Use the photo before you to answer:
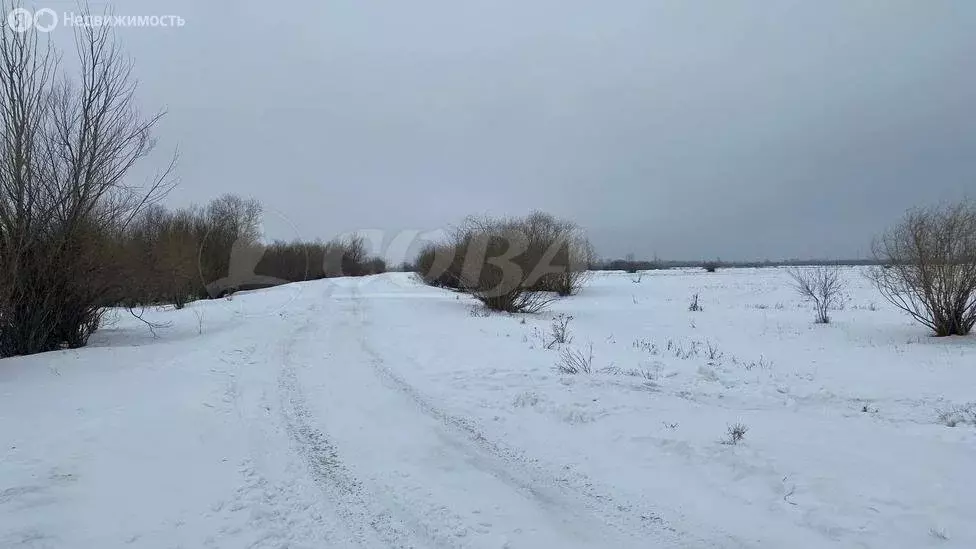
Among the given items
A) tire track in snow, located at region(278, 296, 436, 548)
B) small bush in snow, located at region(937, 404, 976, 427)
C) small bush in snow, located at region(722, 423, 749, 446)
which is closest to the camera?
tire track in snow, located at region(278, 296, 436, 548)

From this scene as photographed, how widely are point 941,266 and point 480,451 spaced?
41.7 ft

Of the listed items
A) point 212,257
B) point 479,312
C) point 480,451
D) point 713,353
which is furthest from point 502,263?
point 212,257

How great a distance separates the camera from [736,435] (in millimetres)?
4285

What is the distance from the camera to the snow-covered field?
3.00m

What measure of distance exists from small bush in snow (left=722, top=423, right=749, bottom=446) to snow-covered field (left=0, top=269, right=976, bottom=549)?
2.1 inches

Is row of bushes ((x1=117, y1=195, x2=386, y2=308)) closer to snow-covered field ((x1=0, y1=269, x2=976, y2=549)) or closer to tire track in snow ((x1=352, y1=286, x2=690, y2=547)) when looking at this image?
snow-covered field ((x1=0, y1=269, x2=976, y2=549))

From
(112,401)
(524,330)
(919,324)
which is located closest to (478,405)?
(112,401)

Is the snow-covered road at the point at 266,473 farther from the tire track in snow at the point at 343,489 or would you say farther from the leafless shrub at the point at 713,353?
the leafless shrub at the point at 713,353

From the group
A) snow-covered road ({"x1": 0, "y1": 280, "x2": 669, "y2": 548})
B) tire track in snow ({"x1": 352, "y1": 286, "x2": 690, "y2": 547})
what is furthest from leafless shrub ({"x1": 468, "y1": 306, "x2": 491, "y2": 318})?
tire track in snow ({"x1": 352, "y1": 286, "x2": 690, "y2": 547})

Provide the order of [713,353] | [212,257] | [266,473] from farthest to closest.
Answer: [212,257], [713,353], [266,473]

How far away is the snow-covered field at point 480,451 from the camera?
3.00 m

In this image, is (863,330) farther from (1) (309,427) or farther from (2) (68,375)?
(2) (68,375)

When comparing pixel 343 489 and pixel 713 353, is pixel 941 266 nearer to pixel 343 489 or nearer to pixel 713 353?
pixel 713 353

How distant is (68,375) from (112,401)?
1.75 meters
